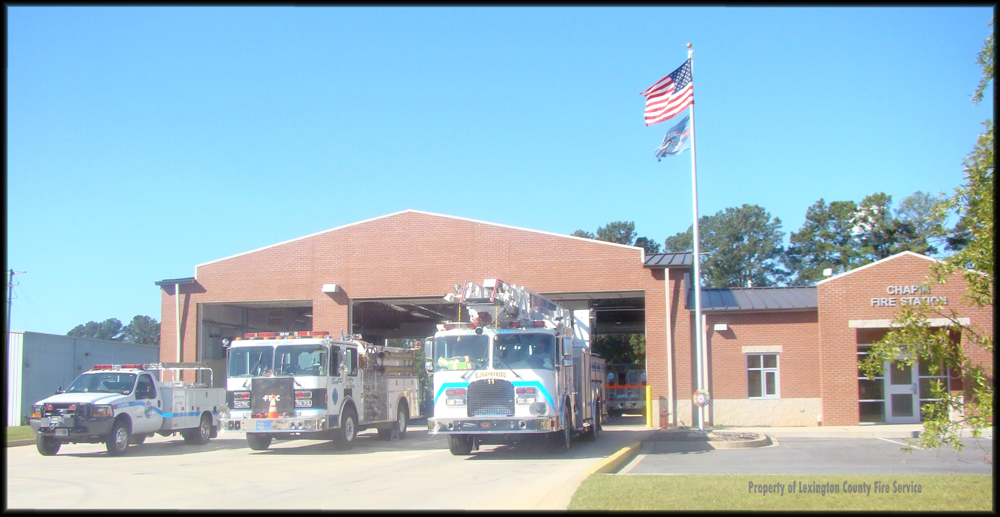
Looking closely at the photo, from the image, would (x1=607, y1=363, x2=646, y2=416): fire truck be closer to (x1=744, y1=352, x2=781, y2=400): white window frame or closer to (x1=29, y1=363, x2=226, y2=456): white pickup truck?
(x1=744, y1=352, x2=781, y2=400): white window frame

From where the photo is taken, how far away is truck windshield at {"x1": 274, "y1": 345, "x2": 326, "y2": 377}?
18609 mm

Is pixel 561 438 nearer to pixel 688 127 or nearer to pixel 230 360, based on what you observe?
pixel 230 360

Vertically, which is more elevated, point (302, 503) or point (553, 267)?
point (553, 267)

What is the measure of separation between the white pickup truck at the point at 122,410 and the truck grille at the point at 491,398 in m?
6.76

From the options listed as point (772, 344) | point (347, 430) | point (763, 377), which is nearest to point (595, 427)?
point (347, 430)

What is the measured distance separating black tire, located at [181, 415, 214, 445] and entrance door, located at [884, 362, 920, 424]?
69.7 feet

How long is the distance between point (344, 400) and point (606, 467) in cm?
804

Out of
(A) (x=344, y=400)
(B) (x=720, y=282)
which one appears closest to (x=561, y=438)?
(A) (x=344, y=400)

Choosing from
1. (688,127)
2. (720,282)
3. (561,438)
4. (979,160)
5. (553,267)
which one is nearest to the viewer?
(979,160)

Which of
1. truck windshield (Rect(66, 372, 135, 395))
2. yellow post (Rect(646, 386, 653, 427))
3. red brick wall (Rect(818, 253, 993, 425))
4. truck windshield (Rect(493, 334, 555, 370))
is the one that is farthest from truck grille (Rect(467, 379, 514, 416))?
red brick wall (Rect(818, 253, 993, 425))

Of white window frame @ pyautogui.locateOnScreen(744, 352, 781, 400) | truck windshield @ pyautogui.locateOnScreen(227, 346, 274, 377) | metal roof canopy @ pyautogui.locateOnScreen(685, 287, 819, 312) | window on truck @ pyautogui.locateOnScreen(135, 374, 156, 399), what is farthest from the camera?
metal roof canopy @ pyautogui.locateOnScreen(685, 287, 819, 312)

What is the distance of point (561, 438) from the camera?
17469 mm

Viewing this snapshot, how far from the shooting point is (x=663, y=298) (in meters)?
26.0

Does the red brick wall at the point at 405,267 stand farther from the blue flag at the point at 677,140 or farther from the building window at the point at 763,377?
the blue flag at the point at 677,140
